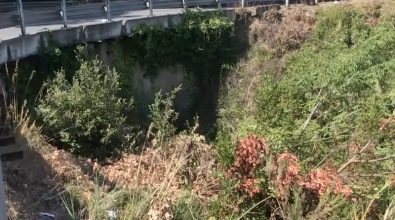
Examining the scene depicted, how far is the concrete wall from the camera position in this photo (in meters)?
10.8

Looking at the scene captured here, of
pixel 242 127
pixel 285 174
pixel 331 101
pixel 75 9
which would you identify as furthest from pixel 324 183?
pixel 75 9

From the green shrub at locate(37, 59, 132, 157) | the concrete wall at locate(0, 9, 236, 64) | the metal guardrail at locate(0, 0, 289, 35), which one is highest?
the metal guardrail at locate(0, 0, 289, 35)

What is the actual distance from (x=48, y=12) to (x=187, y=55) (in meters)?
4.11

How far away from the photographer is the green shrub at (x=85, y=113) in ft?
34.8

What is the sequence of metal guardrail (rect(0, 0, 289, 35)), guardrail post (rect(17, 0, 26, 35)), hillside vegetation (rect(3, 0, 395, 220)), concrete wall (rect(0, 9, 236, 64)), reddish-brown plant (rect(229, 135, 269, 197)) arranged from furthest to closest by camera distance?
metal guardrail (rect(0, 0, 289, 35)), guardrail post (rect(17, 0, 26, 35)), concrete wall (rect(0, 9, 236, 64)), reddish-brown plant (rect(229, 135, 269, 197)), hillside vegetation (rect(3, 0, 395, 220))

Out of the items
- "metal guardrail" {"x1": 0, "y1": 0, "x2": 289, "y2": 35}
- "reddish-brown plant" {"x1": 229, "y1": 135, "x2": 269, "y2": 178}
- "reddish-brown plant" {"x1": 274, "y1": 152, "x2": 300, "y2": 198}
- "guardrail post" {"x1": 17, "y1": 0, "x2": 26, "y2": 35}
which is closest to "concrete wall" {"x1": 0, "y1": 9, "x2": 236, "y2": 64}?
"guardrail post" {"x1": 17, "y1": 0, "x2": 26, "y2": 35}

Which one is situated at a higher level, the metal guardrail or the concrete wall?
the metal guardrail

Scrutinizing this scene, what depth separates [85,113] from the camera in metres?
10.8

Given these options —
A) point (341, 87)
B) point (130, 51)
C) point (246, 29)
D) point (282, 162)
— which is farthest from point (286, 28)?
point (282, 162)

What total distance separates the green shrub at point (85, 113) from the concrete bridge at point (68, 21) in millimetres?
940

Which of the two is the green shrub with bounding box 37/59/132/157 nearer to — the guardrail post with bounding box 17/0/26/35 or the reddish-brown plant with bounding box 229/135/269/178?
the guardrail post with bounding box 17/0/26/35

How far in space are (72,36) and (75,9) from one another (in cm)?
156

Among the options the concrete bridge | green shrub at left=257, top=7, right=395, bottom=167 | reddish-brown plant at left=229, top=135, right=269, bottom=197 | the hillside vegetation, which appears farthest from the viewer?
the concrete bridge

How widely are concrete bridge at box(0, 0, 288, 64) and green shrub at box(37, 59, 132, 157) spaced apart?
3.08 feet
